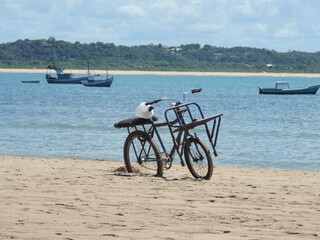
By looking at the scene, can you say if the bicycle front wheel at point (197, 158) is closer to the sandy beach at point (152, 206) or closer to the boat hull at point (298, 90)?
the sandy beach at point (152, 206)

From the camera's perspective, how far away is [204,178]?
10375 mm

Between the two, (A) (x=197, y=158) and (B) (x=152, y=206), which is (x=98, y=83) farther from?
(B) (x=152, y=206)

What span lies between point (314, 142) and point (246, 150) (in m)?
4.10

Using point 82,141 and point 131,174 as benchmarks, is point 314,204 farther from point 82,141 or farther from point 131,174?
point 82,141

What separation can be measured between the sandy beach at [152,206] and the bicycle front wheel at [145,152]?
23 centimetres

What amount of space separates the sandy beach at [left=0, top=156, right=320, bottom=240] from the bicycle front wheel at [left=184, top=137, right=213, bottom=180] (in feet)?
0.54

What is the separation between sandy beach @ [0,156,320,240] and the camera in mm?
6477

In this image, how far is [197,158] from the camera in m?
10.2

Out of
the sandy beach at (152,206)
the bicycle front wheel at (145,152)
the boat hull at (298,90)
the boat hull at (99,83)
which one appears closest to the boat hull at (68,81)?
the boat hull at (99,83)

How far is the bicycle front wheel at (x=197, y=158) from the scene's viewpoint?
10173 mm

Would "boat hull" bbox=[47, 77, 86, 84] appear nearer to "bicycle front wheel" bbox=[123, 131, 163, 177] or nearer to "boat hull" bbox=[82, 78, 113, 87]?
"boat hull" bbox=[82, 78, 113, 87]

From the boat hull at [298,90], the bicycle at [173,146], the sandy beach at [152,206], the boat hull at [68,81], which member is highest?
the bicycle at [173,146]

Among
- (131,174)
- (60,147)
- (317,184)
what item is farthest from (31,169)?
(60,147)

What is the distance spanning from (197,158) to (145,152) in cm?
90
